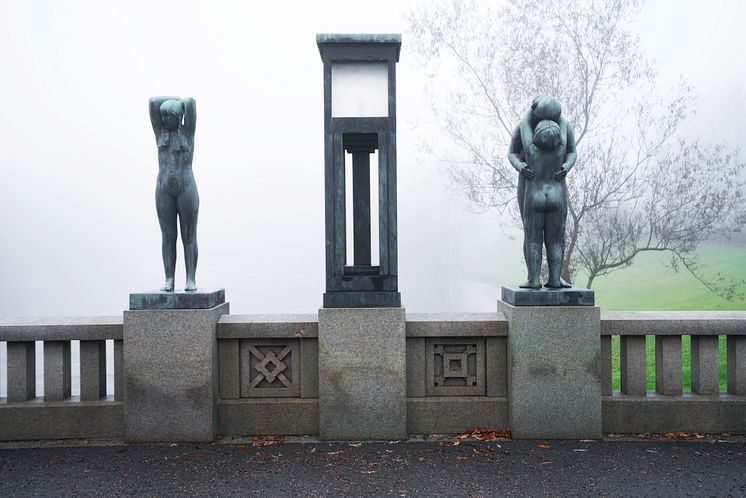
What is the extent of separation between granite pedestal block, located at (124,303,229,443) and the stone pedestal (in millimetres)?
1129

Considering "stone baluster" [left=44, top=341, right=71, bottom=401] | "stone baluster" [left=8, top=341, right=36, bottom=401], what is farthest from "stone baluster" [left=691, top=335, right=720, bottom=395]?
"stone baluster" [left=8, top=341, right=36, bottom=401]

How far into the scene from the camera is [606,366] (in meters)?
5.84

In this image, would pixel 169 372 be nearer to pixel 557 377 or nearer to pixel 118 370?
pixel 118 370

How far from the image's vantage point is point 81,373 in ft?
18.8

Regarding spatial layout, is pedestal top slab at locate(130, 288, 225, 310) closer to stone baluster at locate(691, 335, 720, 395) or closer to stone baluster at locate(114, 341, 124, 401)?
stone baluster at locate(114, 341, 124, 401)

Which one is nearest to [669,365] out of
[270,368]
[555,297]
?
[555,297]

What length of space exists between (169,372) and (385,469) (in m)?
2.29

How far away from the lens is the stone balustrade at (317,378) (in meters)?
5.64

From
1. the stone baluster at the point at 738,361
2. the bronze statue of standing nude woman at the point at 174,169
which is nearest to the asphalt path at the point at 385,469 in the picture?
the stone baluster at the point at 738,361

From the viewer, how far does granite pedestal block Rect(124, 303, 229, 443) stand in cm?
547

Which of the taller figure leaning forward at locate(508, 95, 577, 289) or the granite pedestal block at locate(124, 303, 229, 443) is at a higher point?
the taller figure leaning forward at locate(508, 95, 577, 289)

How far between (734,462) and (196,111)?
19.7 feet

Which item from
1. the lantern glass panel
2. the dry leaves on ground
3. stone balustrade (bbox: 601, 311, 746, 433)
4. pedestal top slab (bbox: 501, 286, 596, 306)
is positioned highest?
the lantern glass panel

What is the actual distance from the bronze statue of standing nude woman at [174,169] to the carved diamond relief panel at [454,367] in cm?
255
